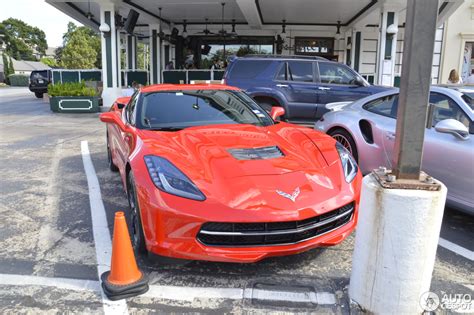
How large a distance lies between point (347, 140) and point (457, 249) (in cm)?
228

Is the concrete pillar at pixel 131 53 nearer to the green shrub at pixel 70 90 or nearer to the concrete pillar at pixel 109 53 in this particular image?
the concrete pillar at pixel 109 53

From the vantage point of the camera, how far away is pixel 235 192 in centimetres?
296

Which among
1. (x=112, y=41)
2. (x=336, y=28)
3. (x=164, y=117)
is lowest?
(x=164, y=117)

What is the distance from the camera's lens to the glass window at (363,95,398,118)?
16.6 feet

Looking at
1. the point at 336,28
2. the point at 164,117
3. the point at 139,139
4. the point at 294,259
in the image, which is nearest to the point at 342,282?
the point at 294,259

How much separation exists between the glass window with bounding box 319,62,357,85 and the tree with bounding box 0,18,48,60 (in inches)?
4146

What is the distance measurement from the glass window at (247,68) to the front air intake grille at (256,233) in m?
6.80

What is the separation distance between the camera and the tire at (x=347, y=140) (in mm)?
5516

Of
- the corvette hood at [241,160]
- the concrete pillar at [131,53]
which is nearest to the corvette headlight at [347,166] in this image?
the corvette hood at [241,160]

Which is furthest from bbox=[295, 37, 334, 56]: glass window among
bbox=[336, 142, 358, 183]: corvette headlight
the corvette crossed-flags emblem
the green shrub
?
the corvette crossed-flags emblem

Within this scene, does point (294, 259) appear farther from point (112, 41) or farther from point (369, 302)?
point (112, 41)

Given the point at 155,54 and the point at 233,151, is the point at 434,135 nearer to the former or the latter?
the point at 233,151

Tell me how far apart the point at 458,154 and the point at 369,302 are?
2.12 m

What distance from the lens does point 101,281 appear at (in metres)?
2.96
